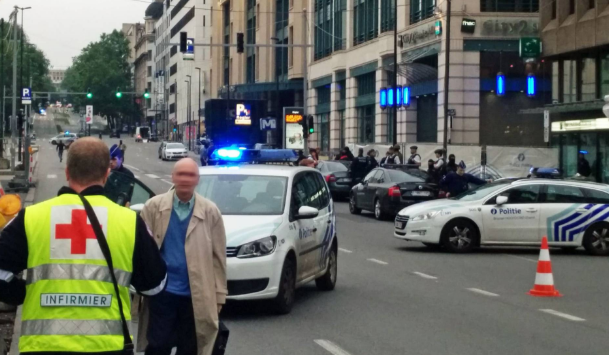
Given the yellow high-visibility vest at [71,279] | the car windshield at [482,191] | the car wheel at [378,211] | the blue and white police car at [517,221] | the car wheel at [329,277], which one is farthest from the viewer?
the car wheel at [378,211]

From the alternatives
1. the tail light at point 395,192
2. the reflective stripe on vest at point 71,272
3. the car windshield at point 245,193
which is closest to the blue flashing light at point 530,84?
the tail light at point 395,192

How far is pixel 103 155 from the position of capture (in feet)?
15.1

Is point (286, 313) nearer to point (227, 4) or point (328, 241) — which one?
point (328, 241)

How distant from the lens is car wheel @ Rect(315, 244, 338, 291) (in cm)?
1384

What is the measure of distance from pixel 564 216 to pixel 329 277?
7536mm

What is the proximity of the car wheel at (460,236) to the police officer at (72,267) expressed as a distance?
1572 cm

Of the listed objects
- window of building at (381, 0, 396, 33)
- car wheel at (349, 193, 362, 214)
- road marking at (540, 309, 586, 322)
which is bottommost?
road marking at (540, 309, 586, 322)

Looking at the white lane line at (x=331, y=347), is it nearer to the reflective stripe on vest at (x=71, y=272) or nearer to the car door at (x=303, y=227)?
the car door at (x=303, y=227)

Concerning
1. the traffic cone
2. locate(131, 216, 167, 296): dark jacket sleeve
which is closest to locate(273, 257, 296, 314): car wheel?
the traffic cone

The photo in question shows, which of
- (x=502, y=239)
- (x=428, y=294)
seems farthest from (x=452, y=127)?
(x=428, y=294)

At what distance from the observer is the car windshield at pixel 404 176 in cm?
2842

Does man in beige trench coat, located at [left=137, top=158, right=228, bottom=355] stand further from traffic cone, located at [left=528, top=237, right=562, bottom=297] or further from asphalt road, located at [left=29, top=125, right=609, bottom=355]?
traffic cone, located at [left=528, top=237, right=562, bottom=297]

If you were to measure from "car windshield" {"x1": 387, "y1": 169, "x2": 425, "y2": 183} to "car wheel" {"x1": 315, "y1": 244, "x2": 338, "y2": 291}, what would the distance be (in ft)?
47.4

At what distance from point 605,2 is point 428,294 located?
83.4 feet
